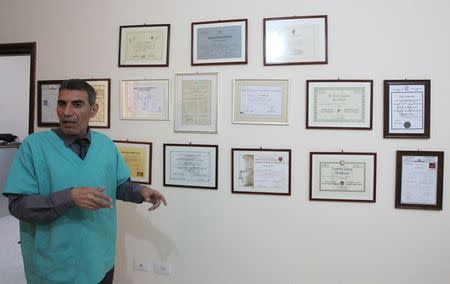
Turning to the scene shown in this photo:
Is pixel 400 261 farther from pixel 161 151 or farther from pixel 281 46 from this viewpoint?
pixel 161 151

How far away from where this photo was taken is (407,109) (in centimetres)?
161

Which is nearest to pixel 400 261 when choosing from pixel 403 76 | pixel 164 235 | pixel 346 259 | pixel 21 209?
pixel 346 259

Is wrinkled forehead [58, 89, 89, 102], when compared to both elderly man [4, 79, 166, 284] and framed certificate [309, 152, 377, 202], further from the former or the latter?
framed certificate [309, 152, 377, 202]

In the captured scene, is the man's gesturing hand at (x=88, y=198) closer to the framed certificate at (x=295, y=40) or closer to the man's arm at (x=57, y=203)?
the man's arm at (x=57, y=203)

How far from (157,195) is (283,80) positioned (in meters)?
0.98

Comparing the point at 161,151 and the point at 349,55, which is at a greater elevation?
the point at 349,55

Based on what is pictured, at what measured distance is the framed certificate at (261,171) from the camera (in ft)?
5.62

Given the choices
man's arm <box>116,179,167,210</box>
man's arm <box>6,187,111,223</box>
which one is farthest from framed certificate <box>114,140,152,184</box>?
man's arm <box>6,187,111,223</box>

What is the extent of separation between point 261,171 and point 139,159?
800 mm

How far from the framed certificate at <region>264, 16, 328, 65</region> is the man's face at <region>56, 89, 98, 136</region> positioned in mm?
1039

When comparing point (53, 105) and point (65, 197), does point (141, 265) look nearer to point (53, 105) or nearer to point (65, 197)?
point (65, 197)

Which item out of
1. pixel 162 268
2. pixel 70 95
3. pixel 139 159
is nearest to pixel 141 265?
pixel 162 268

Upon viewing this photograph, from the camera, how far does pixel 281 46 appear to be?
170cm

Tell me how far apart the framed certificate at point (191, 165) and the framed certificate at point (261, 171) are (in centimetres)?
13
